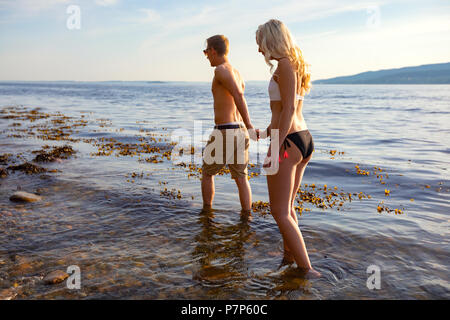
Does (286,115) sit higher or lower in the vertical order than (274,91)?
lower

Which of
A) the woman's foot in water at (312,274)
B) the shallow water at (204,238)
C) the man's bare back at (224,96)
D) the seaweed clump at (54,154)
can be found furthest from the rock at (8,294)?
the seaweed clump at (54,154)

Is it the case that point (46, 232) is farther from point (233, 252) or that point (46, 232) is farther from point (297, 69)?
point (297, 69)

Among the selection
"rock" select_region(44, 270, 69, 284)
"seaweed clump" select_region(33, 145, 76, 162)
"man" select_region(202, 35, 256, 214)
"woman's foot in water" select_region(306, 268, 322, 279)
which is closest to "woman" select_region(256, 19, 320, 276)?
"woman's foot in water" select_region(306, 268, 322, 279)

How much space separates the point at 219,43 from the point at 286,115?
2.90 metres

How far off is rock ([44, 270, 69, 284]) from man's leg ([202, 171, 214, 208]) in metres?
3.28

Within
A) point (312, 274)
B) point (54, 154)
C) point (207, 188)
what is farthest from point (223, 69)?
point (54, 154)

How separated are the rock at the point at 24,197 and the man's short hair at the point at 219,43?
574cm

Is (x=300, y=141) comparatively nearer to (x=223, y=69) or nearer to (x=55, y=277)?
(x=223, y=69)

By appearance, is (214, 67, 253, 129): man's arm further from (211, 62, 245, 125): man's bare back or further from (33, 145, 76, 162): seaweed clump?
(33, 145, 76, 162): seaweed clump

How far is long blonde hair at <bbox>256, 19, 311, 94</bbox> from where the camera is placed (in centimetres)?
374

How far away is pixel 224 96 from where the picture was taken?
6238 millimetres

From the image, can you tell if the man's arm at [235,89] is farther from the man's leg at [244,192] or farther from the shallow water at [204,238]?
the shallow water at [204,238]

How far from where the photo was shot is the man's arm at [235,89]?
19.4 feet

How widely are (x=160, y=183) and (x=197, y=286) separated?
18.7 feet
